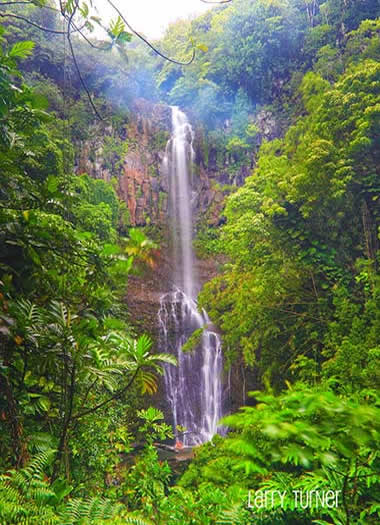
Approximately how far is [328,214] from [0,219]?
17.1 ft

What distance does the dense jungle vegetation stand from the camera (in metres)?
1.13

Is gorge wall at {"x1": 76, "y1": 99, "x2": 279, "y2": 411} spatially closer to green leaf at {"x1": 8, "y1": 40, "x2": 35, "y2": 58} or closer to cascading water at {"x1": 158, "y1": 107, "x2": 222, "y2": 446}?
cascading water at {"x1": 158, "y1": 107, "x2": 222, "y2": 446}

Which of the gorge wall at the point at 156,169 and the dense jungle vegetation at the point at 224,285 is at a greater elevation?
the gorge wall at the point at 156,169

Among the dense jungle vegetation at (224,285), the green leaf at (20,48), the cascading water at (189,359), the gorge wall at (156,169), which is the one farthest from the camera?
the gorge wall at (156,169)

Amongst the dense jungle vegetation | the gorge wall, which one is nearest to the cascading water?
the gorge wall

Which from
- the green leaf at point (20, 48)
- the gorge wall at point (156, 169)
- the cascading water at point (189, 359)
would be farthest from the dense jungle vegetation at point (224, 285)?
the cascading water at point (189, 359)

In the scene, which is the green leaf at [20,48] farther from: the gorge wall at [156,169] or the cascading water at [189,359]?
the gorge wall at [156,169]

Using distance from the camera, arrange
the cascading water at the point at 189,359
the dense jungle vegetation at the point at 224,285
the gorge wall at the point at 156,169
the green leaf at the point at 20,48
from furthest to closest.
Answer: the gorge wall at the point at 156,169 → the cascading water at the point at 189,359 → the green leaf at the point at 20,48 → the dense jungle vegetation at the point at 224,285

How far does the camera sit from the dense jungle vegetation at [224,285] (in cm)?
113

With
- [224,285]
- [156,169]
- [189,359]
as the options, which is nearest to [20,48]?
[224,285]

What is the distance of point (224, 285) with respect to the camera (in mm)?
7727

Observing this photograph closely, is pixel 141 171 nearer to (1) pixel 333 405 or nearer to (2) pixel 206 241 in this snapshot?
(2) pixel 206 241

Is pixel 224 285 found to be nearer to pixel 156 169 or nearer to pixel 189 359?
pixel 189 359

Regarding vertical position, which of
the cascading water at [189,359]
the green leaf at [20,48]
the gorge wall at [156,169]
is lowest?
the cascading water at [189,359]
